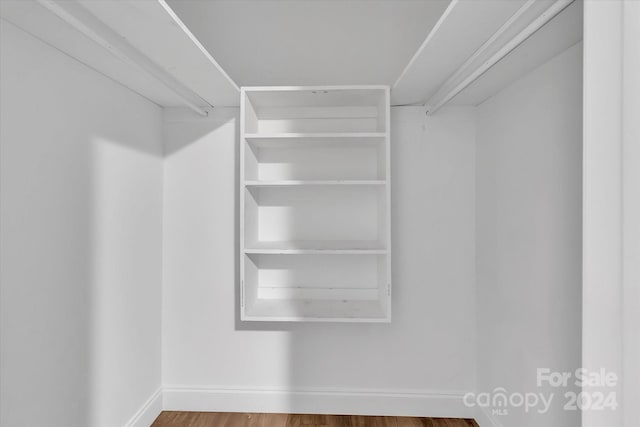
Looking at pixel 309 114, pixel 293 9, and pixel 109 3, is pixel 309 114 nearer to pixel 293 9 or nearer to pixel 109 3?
pixel 293 9

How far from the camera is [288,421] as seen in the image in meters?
2.17

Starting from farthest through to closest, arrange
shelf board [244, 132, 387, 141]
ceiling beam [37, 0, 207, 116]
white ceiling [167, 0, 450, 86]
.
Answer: white ceiling [167, 0, 450, 86]
shelf board [244, 132, 387, 141]
ceiling beam [37, 0, 207, 116]

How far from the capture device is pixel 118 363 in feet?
5.94

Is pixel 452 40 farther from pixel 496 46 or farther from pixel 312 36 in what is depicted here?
pixel 312 36

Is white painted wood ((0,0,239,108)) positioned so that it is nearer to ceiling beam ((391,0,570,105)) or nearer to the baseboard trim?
ceiling beam ((391,0,570,105))

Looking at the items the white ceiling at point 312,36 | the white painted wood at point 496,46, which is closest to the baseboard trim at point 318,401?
the white painted wood at point 496,46

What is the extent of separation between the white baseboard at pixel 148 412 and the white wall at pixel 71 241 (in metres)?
0.03

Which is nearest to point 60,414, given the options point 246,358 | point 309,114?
point 246,358

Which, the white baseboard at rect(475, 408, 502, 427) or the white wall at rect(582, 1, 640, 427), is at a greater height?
the white wall at rect(582, 1, 640, 427)

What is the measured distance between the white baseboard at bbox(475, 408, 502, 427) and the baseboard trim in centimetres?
5

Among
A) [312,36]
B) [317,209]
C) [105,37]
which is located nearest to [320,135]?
[317,209]

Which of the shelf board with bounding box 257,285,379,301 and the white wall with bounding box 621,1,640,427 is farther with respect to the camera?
the shelf board with bounding box 257,285,379,301

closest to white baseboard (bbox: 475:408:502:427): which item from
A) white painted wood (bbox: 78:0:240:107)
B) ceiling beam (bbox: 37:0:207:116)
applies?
white painted wood (bbox: 78:0:240:107)

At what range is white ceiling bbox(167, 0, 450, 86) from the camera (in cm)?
225
